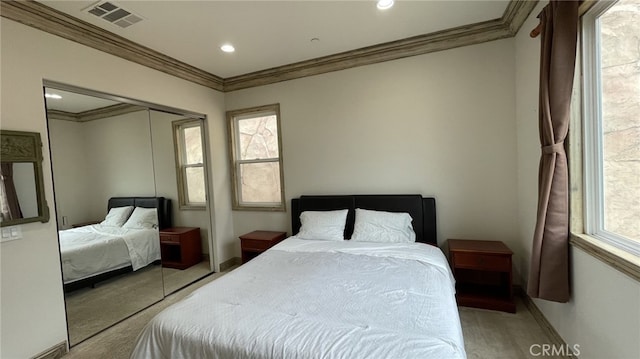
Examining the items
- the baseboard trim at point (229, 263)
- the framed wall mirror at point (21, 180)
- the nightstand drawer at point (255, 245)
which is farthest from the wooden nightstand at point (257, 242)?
the framed wall mirror at point (21, 180)

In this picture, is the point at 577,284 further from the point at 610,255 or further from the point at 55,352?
the point at 55,352

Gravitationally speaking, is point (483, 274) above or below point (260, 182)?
below

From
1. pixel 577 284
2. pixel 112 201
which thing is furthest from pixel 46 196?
pixel 577 284

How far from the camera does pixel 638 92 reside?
4.44 ft

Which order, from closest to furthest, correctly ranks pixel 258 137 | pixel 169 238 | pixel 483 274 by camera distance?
1. pixel 483 274
2. pixel 169 238
3. pixel 258 137

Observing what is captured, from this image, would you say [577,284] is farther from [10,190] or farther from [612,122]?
[10,190]

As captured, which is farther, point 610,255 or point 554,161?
point 554,161

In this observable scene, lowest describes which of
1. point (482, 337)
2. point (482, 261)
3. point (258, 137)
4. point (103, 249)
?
point (482, 337)

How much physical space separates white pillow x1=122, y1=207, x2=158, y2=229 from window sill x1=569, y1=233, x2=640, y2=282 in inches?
150

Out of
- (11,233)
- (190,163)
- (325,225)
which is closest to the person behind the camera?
(11,233)

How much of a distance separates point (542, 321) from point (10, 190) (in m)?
4.20

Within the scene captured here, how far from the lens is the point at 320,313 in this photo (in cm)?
151

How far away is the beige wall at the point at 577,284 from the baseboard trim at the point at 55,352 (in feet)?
12.1

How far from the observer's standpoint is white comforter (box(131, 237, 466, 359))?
48.4 inches
